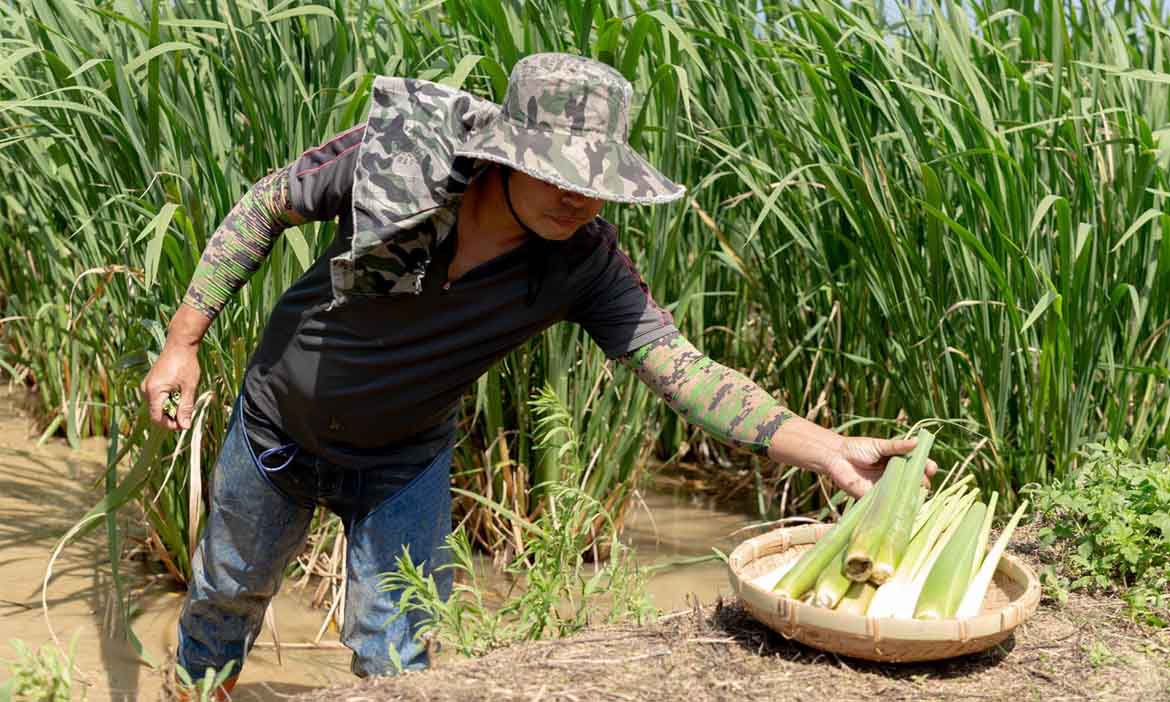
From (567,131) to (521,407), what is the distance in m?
1.31

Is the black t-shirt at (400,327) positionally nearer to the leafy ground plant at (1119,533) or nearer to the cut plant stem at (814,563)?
the cut plant stem at (814,563)

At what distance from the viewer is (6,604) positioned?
2939mm

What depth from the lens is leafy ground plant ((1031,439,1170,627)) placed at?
2174mm

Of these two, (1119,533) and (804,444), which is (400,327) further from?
(1119,533)

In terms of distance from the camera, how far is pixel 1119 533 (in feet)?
7.11

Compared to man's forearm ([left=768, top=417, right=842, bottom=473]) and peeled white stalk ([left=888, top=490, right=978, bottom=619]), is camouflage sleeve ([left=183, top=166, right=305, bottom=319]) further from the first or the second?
peeled white stalk ([left=888, top=490, right=978, bottom=619])

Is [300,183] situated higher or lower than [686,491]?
higher

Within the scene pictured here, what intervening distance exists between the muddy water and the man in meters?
0.29

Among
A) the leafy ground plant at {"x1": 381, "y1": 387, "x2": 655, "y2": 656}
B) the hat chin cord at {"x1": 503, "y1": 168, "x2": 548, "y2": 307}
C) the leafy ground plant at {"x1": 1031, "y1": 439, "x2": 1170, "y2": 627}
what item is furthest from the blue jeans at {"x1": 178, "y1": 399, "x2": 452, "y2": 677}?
the leafy ground plant at {"x1": 1031, "y1": 439, "x2": 1170, "y2": 627}

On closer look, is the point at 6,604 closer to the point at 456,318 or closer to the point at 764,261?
the point at 456,318

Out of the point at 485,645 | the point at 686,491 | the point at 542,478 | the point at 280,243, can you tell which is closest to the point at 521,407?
the point at 542,478

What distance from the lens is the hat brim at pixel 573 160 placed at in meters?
1.86

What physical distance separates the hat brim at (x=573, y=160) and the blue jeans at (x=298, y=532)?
672 mm

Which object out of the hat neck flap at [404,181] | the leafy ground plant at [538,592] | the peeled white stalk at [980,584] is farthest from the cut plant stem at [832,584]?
the hat neck flap at [404,181]
